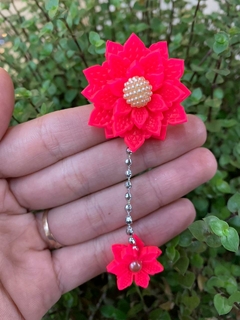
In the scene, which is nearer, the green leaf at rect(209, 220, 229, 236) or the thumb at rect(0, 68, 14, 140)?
the green leaf at rect(209, 220, 229, 236)

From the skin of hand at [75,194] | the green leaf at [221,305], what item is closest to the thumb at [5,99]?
the skin of hand at [75,194]

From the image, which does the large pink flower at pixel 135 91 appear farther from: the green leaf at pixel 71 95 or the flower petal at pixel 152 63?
the green leaf at pixel 71 95

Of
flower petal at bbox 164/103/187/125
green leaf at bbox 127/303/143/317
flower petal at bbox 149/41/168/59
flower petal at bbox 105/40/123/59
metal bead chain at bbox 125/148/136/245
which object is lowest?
green leaf at bbox 127/303/143/317

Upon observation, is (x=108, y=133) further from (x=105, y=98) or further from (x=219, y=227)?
(x=219, y=227)

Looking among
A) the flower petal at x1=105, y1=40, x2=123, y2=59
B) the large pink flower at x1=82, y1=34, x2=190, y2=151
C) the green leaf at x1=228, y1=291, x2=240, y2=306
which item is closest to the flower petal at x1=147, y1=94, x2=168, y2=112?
the large pink flower at x1=82, y1=34, x2=190, y2=151

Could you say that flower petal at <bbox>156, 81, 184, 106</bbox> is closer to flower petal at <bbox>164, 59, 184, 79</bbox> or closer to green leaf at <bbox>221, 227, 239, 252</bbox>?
flower petal at <bbox>164, 59, 184, 79</bbox>

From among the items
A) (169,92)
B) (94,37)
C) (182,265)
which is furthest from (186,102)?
(182,265)

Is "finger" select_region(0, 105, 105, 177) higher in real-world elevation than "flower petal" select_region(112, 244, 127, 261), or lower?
higher

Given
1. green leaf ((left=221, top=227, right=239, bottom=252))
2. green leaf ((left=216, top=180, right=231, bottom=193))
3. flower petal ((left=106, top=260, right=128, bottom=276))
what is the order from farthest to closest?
1. green leaf ((left=216, top=180, right=231, bottom=193))
2. flower petal ((left=106, top=260, right=128, bottom=276))
3. green leaf ((left=221, top=227, right=239, bottom=252))
